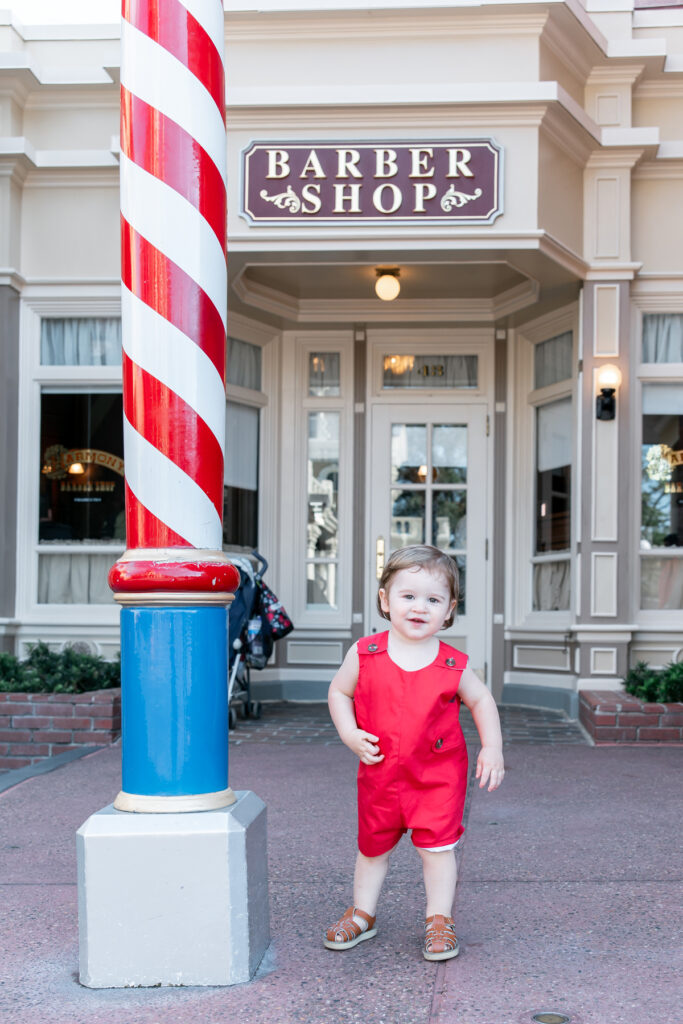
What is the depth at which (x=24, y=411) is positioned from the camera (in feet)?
27.0

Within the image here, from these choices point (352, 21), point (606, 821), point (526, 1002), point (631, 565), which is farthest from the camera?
point (631, 565)

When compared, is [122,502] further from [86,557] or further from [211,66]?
[211,66]

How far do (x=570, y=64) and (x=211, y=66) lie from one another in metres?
5.45

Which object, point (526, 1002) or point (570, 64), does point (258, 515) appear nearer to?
point (570, 64)

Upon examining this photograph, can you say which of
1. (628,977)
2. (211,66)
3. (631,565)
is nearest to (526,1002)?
(628,977)

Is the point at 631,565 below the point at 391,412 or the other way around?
below

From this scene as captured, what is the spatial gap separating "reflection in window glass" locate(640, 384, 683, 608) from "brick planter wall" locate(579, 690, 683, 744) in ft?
5.19

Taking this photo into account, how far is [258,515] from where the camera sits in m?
9.06

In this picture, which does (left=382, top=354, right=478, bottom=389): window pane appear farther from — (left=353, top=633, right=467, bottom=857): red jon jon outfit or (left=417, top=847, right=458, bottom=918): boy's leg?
(left=417, top=847, right=458, bottom=918): boy's leg

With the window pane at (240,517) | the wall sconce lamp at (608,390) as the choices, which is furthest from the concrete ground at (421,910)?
the window pane at (240,517)

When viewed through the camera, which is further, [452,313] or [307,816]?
[452,313]

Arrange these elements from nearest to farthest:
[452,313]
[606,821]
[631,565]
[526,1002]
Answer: [526,1002] → [606,821] → [631,565] → [452,313]

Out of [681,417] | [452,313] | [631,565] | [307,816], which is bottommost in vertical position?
[307,816]

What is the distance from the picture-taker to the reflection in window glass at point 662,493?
26.8 ft
